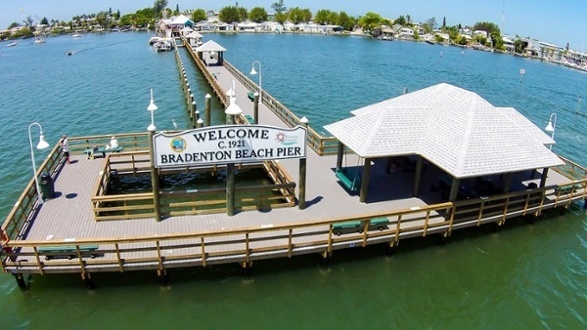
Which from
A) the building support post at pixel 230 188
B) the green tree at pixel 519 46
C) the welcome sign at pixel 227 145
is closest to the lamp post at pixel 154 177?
the welcome sign at pixel 227 145

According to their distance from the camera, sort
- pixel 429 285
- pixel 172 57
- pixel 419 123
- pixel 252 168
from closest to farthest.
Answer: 1. pixel 429 285
2. pixel 419 123
3. pixel 252 168
4. pixel 172 57

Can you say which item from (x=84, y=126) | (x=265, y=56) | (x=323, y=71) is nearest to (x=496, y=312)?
(x=84, y=126)

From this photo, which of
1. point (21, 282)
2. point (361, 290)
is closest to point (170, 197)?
point (21, 282)

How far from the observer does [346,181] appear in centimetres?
1680

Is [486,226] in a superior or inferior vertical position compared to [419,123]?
inferior

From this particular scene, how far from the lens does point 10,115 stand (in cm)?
3366

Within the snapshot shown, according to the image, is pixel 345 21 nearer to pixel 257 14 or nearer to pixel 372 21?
pixel 372 21

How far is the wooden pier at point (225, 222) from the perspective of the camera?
1230 cm

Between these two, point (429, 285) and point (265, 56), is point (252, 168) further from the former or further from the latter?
point (265, 56)

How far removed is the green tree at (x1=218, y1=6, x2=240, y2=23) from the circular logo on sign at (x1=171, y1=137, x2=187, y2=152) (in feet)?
498

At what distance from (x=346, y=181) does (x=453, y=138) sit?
176 inches

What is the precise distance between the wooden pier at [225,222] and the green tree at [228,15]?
146 metres

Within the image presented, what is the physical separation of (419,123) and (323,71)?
1758 inches

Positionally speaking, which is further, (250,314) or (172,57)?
(172,57)
